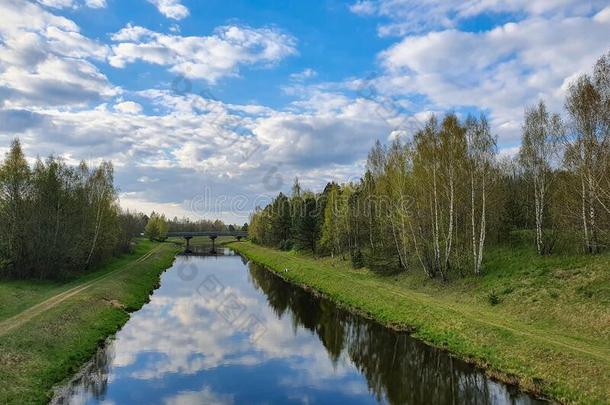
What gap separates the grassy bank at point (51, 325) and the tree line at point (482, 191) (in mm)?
27048

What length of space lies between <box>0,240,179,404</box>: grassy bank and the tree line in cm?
2705

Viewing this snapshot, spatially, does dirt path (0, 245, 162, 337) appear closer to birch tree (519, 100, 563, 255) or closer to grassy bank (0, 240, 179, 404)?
grassy bank (0, 240, 179, 404)

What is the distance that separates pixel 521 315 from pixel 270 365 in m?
15.7

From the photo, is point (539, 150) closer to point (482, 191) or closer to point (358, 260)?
point (482, 191)

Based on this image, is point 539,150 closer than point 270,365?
No

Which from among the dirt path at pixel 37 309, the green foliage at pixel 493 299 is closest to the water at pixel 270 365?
the dirt path at pixel 37 309

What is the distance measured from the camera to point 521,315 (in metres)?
28.1

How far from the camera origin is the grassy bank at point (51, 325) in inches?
733

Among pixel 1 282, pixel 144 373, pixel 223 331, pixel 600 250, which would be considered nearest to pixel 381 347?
pixel 223 331

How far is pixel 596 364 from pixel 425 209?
26.5 m

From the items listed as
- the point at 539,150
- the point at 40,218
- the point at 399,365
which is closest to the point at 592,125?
the point at 539,150

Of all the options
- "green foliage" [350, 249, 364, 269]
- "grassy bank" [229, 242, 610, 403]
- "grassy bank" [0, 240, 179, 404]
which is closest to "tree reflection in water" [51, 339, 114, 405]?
"grassy bank" [0, 240, 179, 404]

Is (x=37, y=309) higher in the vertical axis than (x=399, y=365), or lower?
higher

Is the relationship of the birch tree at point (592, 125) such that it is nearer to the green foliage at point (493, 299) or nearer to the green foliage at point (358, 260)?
the green foliage at point (493, 299)
